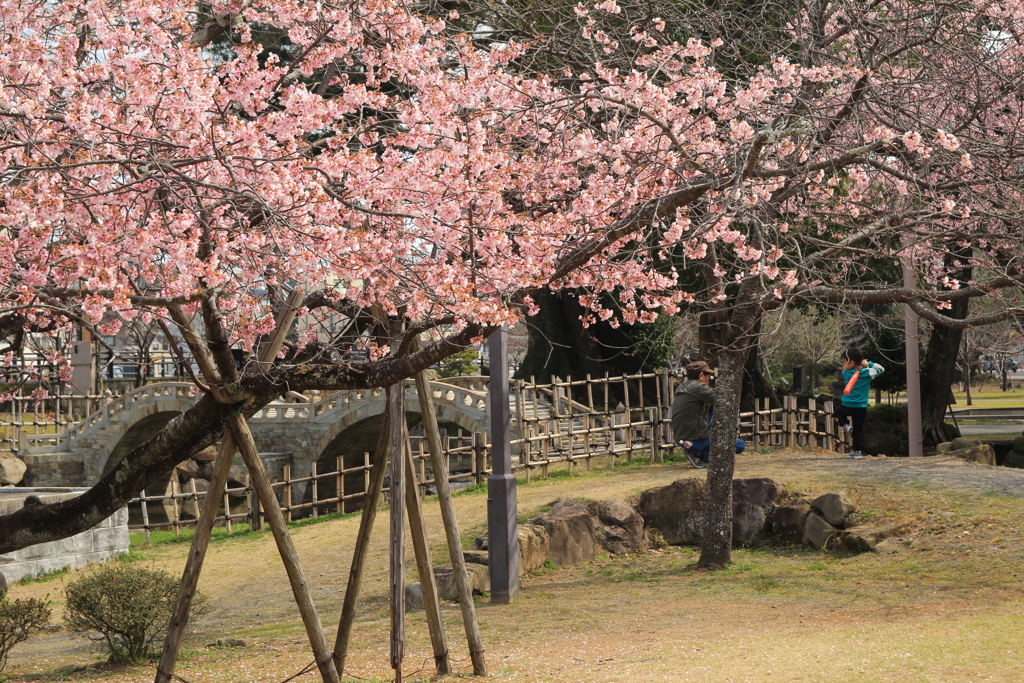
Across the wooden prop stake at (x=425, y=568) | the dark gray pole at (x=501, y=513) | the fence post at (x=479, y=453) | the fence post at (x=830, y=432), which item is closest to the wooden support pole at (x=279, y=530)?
the wooden prop stake at (x=425, y=568)

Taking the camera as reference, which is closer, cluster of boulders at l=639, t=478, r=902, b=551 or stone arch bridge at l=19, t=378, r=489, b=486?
cluster of boulders at l=639, t=478, r=902, b=551

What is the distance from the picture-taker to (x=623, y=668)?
6.45 meters

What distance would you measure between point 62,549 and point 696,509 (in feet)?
28.6

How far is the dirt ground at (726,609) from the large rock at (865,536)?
14 centimetres

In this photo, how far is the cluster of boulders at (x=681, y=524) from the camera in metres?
10.6

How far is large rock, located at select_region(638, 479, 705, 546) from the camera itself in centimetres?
1179

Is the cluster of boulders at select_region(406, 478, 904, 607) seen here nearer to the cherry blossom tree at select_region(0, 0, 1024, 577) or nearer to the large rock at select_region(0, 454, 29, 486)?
the cherry blossom tree at select_region(0, 0, 1024, 577)

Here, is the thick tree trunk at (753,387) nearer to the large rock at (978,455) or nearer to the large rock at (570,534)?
the large rock at (978,455)

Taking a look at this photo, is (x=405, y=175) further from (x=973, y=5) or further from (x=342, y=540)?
(x=342, y=540)

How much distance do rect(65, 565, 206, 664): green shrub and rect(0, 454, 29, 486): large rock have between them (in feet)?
74.2

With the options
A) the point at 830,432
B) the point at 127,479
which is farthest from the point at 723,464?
the point at 830,432

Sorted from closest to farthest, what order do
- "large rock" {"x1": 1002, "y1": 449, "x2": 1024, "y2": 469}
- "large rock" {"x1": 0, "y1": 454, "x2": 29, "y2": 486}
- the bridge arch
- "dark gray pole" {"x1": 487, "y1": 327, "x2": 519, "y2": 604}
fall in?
"dark gray pole" {"x1": 487, "y1": 327, "x2": 519, "y2": 604} < "large rock" {"x1": 1002, "y1": 449, "x2": 1024, "y2": 469} < "large rock" {"x1": 0, "y1": 454, "x2": 29, "y2": 486} < the bridge arch

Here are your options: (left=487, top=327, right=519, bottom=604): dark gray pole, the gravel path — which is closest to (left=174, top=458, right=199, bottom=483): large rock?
the gravel path

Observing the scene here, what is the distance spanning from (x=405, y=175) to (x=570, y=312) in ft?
64.4
